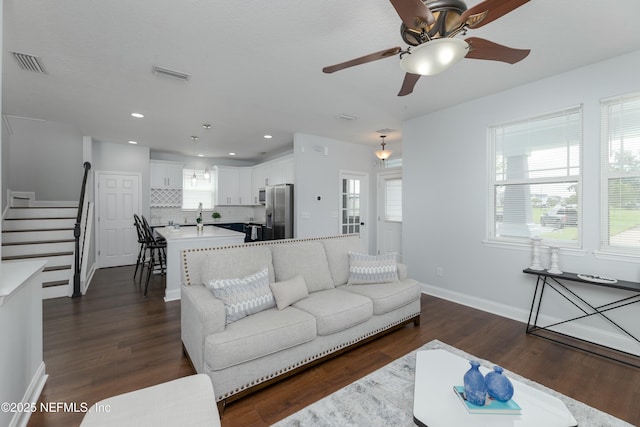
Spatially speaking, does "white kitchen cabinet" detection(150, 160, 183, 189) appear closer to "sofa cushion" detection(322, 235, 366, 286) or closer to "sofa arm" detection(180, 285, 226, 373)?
"sofa cushion" detection(322, 235, 366, 286)

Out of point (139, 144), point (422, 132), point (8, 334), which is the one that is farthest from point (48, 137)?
point (422, 132)

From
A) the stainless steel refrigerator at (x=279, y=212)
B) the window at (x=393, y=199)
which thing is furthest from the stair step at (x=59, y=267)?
the window at (x=393, y=199)

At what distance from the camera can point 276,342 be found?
6.74 feet

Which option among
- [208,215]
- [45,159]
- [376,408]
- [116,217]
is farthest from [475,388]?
[208,215]

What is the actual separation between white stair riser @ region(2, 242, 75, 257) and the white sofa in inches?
137

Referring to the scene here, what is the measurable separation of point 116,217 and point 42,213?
1327mm

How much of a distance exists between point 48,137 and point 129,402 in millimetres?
6201

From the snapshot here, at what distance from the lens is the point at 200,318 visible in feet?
6.48

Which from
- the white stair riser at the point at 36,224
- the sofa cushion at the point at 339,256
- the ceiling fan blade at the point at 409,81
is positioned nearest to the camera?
the ceiling fan blade at the point at 409,81

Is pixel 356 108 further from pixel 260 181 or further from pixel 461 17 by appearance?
pixel 260 181

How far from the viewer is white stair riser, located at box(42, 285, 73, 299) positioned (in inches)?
160

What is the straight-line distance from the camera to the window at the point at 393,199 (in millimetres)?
6305

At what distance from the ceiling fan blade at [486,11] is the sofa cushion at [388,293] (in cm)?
226

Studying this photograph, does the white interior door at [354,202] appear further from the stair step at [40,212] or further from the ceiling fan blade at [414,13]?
the stair step at [40,212]
